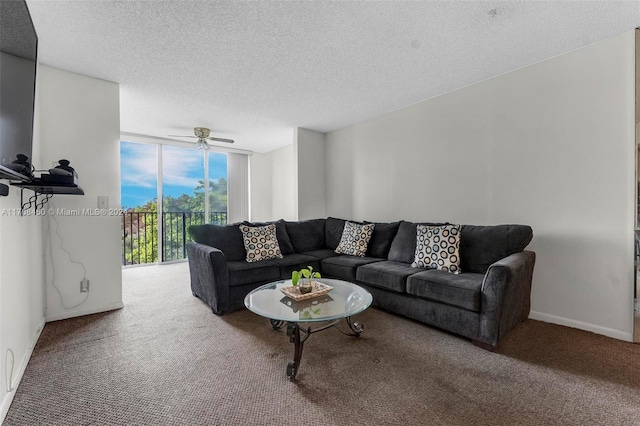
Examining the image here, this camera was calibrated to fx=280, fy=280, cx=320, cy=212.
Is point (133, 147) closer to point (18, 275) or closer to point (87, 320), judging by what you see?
point (87, 320)

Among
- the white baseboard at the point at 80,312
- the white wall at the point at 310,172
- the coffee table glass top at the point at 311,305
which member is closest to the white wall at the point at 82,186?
the white baseboard at the point at 80,312

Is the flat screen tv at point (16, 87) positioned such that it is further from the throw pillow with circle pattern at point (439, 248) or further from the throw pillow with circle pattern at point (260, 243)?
the throw pillow with circle pattern at point (439, 248)

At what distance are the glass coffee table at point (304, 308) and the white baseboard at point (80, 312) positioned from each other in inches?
71.6

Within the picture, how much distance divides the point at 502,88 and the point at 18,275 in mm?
4289

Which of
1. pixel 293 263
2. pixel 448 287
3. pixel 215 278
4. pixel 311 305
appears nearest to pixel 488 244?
pixel 448 287

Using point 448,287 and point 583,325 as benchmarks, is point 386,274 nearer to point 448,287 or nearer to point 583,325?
point 448,287

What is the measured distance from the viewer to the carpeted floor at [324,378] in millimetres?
1413

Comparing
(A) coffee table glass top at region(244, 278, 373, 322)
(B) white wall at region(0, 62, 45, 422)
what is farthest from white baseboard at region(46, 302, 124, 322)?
(A) coffee table glass top at region(244, 278, 373, 322)

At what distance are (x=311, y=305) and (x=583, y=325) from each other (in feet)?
7.68

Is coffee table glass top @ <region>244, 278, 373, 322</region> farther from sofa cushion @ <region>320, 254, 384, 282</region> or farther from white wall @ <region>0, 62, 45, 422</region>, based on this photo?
white wall @ <region>0, 62, 45, 422</region>

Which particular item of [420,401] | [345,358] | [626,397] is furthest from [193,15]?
[626,397]

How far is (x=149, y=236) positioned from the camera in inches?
208

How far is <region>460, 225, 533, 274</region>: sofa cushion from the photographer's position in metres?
2.43

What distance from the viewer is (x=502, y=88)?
9.27 ft
